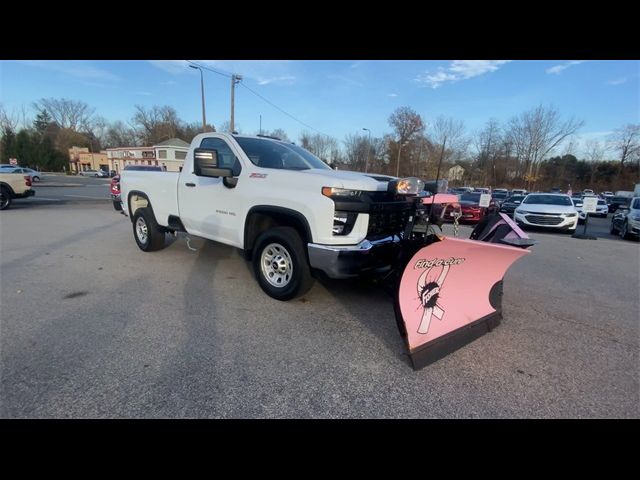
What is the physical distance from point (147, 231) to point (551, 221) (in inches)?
518

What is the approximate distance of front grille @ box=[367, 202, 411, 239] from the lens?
3.88m

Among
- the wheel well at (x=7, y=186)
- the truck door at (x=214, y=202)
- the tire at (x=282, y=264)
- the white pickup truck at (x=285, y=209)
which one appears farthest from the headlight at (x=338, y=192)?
the wheel well at (x=7, y=186)

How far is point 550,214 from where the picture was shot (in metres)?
12.2

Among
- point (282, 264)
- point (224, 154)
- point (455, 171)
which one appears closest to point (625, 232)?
point (455, 171)

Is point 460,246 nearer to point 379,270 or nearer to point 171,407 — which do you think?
point 379,270

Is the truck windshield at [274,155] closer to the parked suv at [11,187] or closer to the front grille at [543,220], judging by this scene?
the front grille at [543,220]

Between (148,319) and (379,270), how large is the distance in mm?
2696

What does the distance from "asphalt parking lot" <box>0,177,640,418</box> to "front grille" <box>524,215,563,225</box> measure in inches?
288

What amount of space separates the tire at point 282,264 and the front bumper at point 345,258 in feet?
0.85

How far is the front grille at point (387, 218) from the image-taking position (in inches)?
153
